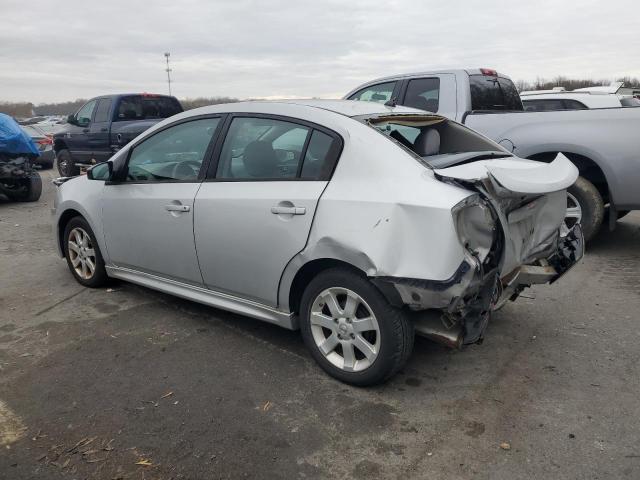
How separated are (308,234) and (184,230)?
1130mm

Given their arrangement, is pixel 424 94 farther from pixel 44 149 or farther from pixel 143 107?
pixel 44 149

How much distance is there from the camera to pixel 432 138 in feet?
12.0

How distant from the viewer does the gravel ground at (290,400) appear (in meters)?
2.58

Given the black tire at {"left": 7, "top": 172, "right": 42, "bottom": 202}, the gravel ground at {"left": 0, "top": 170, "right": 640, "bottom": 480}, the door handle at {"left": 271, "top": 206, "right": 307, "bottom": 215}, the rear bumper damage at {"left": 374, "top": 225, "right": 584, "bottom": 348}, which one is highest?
the door handle at {"left": 271, "top": 206, "right": 307, "bottom": 215}

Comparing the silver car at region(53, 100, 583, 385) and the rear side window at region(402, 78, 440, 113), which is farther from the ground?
the rear side window at region(402, 78, 440, 113)

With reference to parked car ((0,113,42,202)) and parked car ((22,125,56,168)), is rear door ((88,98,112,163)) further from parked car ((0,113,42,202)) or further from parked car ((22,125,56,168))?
parked car ((22,125,56,168))

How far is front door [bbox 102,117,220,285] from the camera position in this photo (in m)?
3.91

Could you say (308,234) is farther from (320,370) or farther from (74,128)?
(74,128)

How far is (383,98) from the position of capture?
7605mm

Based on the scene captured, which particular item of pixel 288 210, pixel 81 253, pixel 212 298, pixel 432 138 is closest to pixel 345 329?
pixel 288 210

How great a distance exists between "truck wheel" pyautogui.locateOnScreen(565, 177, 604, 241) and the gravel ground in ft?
4.92

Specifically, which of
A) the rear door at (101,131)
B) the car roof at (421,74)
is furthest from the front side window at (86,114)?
the car roof at (421,74)

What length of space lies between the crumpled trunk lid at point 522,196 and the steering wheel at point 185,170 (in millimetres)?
1794

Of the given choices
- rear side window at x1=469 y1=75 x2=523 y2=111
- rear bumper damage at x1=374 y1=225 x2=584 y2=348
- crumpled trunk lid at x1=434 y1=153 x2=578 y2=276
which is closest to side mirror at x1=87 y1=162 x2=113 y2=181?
rear bumper damage at x1=374 y1=225 x2=584 y2=348
